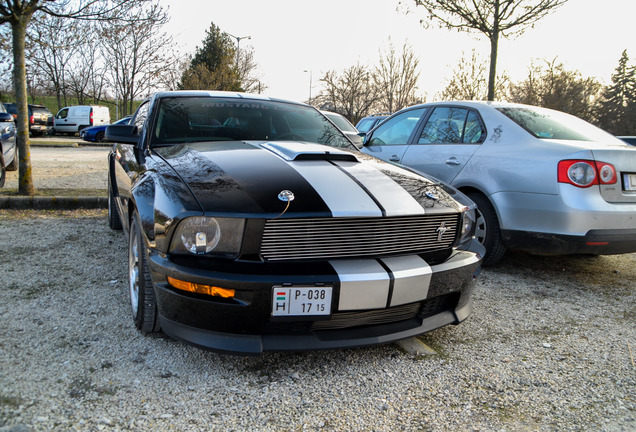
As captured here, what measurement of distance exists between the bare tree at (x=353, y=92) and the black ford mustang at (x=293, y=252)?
28897 mm

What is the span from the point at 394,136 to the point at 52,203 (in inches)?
172

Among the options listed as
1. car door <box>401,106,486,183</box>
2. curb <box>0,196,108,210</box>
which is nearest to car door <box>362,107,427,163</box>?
car door <box>401,106,486,183</box>

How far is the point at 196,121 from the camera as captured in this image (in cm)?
324

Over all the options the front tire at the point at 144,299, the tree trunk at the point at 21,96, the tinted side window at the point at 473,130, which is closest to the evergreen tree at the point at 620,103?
the tinted side window at the point at 473,130

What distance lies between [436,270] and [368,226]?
42 cm

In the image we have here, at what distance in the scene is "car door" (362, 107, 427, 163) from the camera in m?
4.93

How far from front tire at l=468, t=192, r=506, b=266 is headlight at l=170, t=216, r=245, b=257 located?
98.4 inches

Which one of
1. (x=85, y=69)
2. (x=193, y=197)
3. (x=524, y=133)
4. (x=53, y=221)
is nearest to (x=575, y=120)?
(x=524, y=133)

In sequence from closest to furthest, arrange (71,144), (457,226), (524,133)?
(457,226)
(524,133)
(71,144)

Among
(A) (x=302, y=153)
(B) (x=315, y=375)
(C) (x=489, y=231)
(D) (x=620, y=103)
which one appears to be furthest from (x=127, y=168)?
(D) (x=620, y=103)

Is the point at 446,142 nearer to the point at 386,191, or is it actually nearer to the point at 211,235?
Answer: the point at 386,191

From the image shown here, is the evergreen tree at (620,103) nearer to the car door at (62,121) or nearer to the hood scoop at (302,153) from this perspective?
the car door at (62,121)

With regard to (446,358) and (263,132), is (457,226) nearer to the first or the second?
(446,358)

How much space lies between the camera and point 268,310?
1.98 meters
